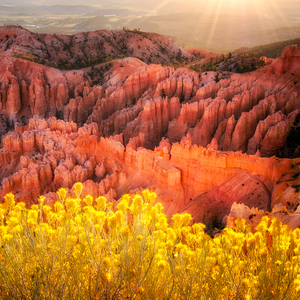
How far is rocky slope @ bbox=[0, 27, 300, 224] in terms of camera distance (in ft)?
82.1

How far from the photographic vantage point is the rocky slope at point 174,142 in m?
25.0

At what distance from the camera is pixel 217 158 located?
2567 cm

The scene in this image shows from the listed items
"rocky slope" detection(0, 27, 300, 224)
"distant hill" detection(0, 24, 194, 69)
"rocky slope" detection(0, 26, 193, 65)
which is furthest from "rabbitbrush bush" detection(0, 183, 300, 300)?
"rocky slope" detection(0, 26, 193, 65)

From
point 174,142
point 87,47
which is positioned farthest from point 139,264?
point 87,47

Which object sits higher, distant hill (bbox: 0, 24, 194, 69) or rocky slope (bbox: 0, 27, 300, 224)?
distant hill (bbox: 0, 24, 194, 69)

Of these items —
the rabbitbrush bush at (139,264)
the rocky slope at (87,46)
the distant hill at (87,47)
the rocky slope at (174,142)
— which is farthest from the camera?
the rocky slope at (87,46)

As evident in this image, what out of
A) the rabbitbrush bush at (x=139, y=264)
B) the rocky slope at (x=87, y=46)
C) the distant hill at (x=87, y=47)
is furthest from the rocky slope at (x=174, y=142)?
the rocky slope at (x=87, y=46)

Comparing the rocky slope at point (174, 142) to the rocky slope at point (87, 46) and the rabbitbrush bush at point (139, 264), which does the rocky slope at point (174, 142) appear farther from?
the rocky slope at point (87, 46)

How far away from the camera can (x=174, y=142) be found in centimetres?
3781

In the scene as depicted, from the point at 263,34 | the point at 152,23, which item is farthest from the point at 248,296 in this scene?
the point at 152,23

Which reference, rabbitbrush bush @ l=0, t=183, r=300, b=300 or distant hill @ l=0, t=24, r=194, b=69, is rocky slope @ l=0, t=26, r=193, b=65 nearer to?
distant hill @ l=0, t=24, r=194, b=69

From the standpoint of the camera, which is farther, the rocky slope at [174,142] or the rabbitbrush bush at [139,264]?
the rocky slope at [174,142]

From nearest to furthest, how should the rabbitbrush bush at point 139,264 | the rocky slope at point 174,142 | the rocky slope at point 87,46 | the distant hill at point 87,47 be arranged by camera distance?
the rabbitbrush bush at point 139,264, the rocky slope at point 174,142, the distant hill at point 87,47, the rocky slope at point 87,46

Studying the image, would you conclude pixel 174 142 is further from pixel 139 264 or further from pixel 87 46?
pixel 87 46
